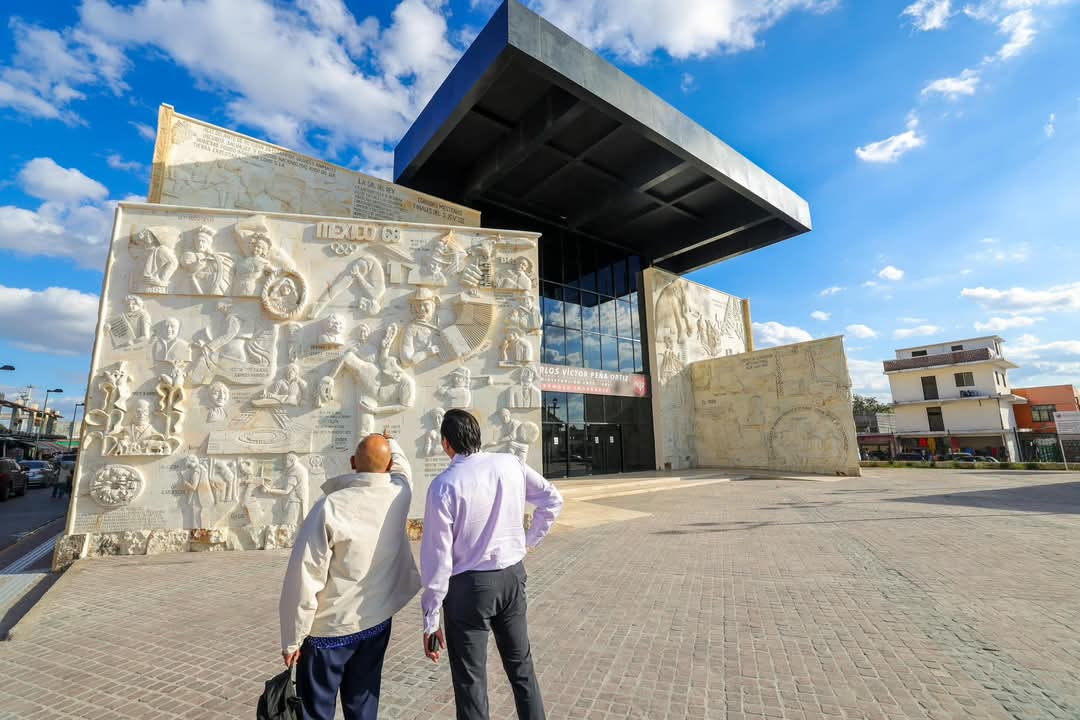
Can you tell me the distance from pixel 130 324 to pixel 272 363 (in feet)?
7.89

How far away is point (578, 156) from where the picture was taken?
1681 centimetres

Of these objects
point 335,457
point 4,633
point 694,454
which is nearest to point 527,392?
point 335,457

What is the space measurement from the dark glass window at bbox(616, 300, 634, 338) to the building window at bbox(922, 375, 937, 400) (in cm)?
3175

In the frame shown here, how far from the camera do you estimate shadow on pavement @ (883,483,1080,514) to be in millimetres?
10680

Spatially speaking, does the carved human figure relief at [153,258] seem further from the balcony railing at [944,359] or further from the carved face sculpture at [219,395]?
the balcony railing at [944,359]

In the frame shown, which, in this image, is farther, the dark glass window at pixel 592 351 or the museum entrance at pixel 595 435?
the dark glass window at pixel 592 351

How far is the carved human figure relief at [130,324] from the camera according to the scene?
800 centimetres

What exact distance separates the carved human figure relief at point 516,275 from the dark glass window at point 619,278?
12940mm

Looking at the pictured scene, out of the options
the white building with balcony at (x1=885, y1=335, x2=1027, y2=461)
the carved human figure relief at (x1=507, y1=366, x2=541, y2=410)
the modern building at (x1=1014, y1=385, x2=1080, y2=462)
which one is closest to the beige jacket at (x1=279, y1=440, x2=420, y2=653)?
the carved human figure relief at (x1=507, y1=366, x2=541, y2=410)

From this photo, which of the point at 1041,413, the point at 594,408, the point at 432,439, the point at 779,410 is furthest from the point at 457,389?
the point at 1041,413

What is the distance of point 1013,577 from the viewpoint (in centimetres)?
557

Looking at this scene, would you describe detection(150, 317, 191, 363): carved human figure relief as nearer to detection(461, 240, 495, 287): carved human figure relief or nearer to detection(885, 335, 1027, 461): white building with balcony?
detection(461, 240, 495, 287): carved human figure relief

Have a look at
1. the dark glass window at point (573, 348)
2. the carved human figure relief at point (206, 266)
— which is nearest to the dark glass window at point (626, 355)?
the dark glass window at point (573, 348)

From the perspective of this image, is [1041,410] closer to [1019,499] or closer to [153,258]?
[1019,499]
